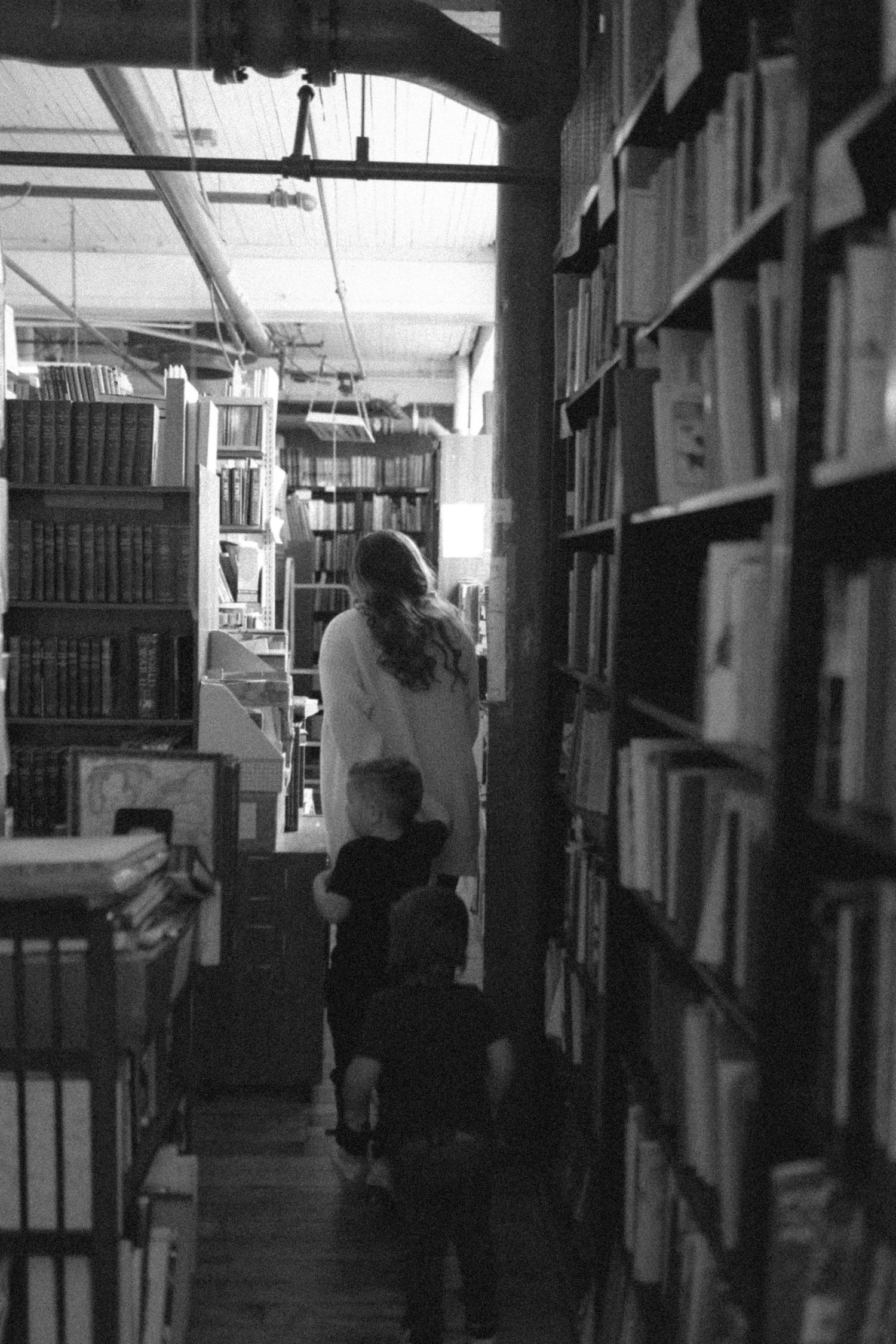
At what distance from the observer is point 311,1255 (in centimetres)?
260

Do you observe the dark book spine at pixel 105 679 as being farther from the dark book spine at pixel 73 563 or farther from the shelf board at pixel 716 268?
the shelf board at pixel 716 268

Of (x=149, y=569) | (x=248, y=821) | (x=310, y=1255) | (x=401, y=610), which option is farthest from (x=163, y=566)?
(x=310, y=1255)

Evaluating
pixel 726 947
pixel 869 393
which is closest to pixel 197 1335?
pixel 726 947

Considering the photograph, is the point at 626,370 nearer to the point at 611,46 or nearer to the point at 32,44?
the point at 611,46

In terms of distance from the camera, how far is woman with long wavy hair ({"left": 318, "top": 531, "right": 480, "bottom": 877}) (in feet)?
9.89

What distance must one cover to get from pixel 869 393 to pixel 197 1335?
2.07m

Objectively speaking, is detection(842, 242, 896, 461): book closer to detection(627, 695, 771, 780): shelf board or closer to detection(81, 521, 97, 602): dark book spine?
detection(627, 695, 771, 780): shelf board

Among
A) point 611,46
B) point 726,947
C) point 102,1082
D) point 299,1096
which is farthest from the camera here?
point 299,1096

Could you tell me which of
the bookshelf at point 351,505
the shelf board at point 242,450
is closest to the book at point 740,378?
the shelf board at point 242,450

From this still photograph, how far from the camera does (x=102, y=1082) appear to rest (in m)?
1.68

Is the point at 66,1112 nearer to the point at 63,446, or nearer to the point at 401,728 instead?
the point at 401,728

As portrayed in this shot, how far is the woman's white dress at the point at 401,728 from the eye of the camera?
119 inches

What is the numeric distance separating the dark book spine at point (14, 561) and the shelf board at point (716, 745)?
3.09 metres

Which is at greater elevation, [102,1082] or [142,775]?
[142,775]
